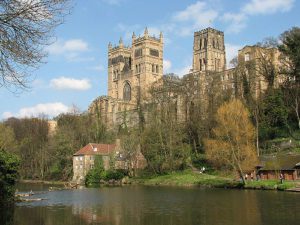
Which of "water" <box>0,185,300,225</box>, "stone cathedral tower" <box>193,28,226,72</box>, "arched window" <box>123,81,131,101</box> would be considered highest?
"stone cathedral tower" <box>193,28,226,72</box>

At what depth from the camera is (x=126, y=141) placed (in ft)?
220

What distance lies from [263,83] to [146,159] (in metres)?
25.6

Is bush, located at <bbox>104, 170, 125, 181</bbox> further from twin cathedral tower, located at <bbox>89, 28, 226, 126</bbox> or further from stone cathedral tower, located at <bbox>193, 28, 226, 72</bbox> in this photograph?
stone cathedral tower, located at <bbox>193, 28, 226, 72</bbox>

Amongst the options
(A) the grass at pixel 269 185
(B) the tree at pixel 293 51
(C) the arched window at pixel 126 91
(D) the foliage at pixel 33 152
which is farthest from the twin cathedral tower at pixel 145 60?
(A) the grass at pixel 269 185

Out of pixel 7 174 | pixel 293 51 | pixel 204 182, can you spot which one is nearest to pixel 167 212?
pixel 7 174

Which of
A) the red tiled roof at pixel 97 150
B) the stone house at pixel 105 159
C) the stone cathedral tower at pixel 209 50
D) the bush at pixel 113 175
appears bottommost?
the bush at pixel 113 175

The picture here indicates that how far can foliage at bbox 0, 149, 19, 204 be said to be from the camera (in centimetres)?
3045

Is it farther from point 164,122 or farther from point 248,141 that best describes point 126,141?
point 248,141

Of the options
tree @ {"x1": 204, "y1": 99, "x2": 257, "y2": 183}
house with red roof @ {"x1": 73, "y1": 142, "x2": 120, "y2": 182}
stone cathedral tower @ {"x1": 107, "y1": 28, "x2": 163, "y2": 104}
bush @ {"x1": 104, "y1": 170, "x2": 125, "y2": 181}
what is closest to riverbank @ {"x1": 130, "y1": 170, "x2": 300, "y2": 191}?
tree @ {"x1": 204, "y1": 99, "x2": 257, "y2": 183}

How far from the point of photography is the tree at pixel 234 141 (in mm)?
47928

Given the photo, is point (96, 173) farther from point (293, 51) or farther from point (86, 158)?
point (293, 51)

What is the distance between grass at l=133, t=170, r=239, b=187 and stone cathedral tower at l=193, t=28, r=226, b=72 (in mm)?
66294

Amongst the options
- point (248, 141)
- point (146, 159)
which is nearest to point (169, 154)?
point (146, 159)

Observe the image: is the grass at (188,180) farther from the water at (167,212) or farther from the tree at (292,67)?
the tree at (292,67)
